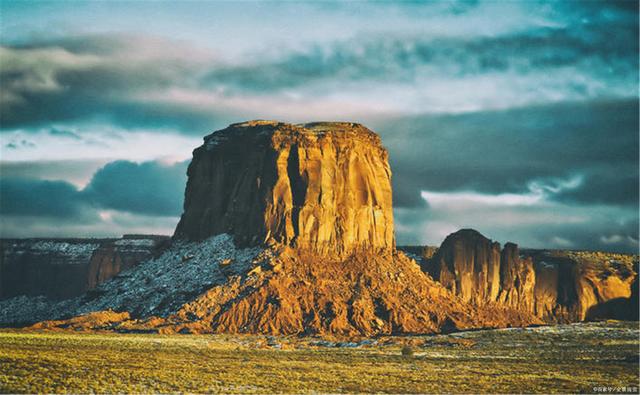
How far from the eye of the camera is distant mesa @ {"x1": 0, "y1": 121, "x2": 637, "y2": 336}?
11238cm

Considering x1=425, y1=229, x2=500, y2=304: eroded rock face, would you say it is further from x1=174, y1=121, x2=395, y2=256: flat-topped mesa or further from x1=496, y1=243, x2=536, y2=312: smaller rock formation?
x1=174, y1=121, x2=395, y2=256: flat-topped mesa

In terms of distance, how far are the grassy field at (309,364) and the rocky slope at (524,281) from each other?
6161cm

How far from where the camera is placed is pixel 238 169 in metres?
138

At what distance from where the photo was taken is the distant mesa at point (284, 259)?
369ft

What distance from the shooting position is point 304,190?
127 meters

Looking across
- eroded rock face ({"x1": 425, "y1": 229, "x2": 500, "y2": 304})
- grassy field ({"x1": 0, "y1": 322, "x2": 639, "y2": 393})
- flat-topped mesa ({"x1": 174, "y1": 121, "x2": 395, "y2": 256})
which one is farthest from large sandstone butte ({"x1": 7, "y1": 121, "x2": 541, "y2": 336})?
eroded rock face ({"x1": 425, "y1": 229, "x2": 500, "y2": 304})

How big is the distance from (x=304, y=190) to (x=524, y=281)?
7929 centimetres

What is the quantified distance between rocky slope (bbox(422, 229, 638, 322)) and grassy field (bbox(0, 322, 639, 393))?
6161cm

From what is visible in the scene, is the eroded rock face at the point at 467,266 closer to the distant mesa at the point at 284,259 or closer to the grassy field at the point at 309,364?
the distant mesa at the point at 284,259

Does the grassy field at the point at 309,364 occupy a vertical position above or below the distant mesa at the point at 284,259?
below

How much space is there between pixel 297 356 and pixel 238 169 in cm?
5944

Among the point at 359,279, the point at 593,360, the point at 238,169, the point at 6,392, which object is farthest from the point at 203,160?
the point at 6,392

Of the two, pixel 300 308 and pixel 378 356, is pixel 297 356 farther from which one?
pixel 300 308

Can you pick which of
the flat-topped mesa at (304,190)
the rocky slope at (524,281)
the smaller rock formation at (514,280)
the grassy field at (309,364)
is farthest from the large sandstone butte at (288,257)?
the smaller rock formation at (514,280)
